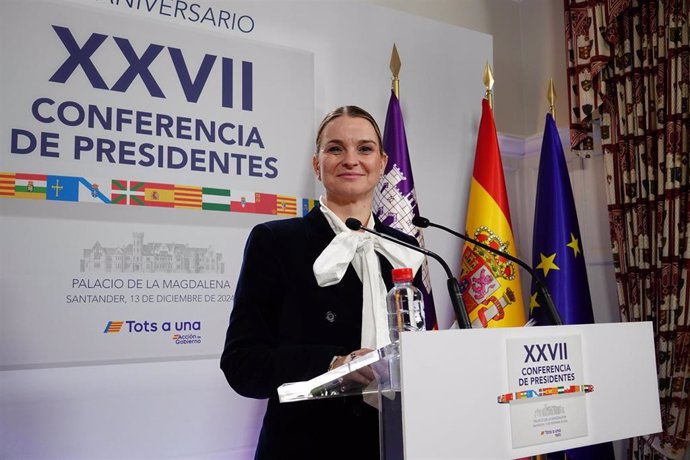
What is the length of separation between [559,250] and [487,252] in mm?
330

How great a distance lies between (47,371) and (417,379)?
1417mm

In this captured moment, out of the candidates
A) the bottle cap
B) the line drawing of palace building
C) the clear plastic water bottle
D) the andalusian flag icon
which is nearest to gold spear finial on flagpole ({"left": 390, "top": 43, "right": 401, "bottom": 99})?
the andalusian flag icon

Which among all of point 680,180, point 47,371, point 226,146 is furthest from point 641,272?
point 47,371

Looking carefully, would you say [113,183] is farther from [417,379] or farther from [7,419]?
[417,379]

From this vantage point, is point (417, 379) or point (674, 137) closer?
point (417, 379)

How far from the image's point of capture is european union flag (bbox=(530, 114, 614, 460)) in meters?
2.68

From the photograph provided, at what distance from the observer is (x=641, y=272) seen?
2.78 m

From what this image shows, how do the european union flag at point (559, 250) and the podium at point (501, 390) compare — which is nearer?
the podium at point (501, 390)

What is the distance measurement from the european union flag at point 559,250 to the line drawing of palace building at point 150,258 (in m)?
1.40

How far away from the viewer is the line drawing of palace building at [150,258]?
1.97 metres

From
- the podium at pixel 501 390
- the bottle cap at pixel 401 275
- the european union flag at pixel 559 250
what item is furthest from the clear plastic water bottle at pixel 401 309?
the european union flag at pixel 559 250

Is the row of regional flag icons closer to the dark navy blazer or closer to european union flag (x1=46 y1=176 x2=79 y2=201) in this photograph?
european union flag (x1=46 y1=176 x2=79 y2=201)

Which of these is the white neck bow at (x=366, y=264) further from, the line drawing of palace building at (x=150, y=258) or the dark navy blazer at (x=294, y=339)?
the line drawing of palace building at (x=150, y=258)

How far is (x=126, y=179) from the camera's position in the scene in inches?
80.9
